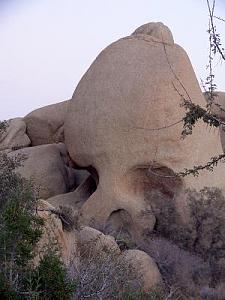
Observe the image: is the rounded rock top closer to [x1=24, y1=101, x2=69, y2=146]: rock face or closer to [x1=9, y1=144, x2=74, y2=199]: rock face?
[x1=9, y1=144, x2=74, y2=199]: rock face

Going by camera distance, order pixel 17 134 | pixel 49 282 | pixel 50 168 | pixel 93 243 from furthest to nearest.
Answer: pixel 17 134 < pixel 50 168 < pixel 93 243 < pixel 49 282

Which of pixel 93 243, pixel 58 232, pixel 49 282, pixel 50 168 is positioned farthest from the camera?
pixel 50 168

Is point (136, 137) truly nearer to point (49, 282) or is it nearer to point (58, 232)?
point (58, 232)

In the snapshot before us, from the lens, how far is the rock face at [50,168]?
834 inches

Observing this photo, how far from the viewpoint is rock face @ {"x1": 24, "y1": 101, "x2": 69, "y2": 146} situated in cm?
2600

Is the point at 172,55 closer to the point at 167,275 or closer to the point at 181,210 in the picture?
the point at 181,210

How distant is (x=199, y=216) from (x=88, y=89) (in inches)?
189

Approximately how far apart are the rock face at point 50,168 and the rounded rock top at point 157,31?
158 inches

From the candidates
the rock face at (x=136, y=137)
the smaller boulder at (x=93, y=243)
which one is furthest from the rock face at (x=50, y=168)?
the smaller boulder at (x=93, y=243)

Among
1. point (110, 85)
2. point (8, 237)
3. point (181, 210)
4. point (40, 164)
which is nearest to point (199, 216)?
point (181, 210)

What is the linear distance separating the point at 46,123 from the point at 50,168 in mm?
4796

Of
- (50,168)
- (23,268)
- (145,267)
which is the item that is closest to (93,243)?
(145,267)

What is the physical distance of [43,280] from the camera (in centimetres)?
580

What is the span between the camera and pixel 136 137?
18.4 meters
